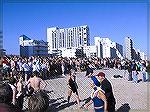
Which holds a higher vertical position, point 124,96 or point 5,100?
point 5,100

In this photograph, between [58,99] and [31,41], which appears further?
[31,41]

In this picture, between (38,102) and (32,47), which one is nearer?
(38,102)

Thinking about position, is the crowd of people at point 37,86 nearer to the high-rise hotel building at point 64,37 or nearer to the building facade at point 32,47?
the building facade at point 32,47

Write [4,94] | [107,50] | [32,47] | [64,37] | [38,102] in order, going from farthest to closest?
[64,37], [107,50], [32,47], [4,94], [38,102]

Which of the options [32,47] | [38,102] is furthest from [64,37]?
[38,102]

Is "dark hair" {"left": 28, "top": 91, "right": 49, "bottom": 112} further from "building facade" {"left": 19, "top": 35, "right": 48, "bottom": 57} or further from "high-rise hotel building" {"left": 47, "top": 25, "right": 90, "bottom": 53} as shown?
"high-rise hotel building" {"left": 47, "top": 25, "right": 90, "bottom": 53}

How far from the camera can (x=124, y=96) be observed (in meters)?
13.9

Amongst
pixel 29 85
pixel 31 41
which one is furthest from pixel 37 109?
pixel 31 41

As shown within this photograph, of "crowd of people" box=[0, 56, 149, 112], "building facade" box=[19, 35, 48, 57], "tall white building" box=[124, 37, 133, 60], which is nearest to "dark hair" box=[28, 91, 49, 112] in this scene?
"crowd of people" box=[0, 56, 149, 112]

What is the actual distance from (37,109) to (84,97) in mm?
10345

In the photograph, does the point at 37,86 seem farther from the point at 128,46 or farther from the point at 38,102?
the point at 128,46

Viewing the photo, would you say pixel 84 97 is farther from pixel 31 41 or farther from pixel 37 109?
pixel 31 41

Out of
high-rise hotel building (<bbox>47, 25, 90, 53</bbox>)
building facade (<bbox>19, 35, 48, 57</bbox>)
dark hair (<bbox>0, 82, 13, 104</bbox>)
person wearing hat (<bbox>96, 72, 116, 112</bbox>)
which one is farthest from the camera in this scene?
high-rise hotel building (<bbox>47, 25, 90, 53</bbox>)

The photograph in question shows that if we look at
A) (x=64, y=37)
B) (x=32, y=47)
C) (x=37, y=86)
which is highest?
(x=64, y=37)
